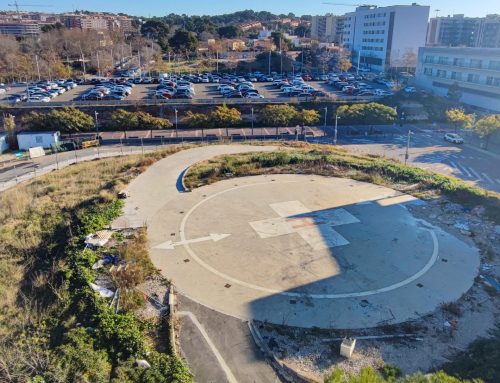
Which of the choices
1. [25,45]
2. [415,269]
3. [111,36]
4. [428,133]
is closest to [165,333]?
[415,269]

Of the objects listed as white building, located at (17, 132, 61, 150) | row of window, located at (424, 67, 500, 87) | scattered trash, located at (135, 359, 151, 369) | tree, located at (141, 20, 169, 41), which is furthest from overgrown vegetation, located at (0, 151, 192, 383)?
tree, located at (141, 20, 169, 41)

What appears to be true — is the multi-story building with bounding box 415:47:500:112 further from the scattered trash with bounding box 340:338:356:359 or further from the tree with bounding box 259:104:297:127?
the scattered trash with bounding box 340:338:356:359

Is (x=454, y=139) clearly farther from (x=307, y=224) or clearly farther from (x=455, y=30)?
(x=455, y=30)

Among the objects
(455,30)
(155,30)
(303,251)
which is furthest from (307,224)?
(455,30)

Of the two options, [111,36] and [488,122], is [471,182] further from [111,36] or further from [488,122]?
[111,36]

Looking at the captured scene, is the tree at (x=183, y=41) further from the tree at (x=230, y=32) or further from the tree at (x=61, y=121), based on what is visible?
the tree at (x=61, y=121)

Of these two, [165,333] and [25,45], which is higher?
[25,45]

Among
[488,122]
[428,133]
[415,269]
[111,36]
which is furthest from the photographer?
[111,36]
